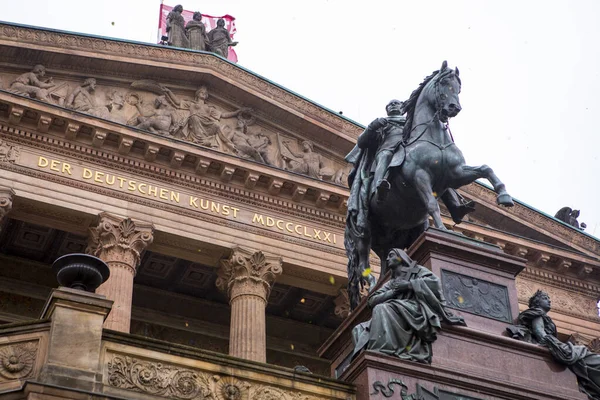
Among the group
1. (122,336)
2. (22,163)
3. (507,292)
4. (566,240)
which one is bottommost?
(122,336)

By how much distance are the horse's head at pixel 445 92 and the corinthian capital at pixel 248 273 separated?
14.0 meters

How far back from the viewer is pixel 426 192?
11914mm

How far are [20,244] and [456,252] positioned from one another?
20.0m

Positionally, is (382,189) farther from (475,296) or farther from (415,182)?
(475,296)

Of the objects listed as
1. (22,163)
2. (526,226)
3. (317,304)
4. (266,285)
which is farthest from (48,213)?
(526,226)

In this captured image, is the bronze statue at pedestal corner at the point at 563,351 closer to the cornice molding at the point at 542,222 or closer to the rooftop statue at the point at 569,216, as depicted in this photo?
the cornice molding at the point at 542,222

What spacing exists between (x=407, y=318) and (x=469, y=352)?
0.73 meters

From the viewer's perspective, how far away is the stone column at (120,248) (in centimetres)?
2397

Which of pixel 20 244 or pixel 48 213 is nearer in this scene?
pixel 48 213

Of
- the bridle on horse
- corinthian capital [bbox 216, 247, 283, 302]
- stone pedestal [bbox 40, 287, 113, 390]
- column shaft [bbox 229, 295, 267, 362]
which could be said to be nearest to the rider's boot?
the bridle on horse

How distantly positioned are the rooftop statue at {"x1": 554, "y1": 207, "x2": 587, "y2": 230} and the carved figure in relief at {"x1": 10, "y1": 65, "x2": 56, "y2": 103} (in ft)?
59.0

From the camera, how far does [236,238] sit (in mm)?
27109

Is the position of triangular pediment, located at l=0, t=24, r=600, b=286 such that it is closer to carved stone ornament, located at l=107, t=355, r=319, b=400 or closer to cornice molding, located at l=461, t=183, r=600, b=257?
cornice molding, located at l=461, t=183, r=600, b=257

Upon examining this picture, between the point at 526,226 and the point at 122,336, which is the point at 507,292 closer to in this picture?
the point at 122,336
